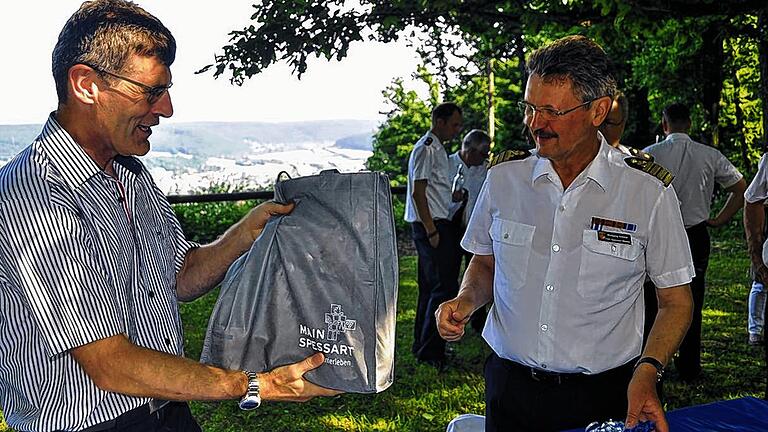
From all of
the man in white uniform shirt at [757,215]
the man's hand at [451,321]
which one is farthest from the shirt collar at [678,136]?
the man's hand at [451,321]

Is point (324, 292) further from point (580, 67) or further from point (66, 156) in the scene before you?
→ point (580, 67)

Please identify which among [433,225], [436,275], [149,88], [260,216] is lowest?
[436,275]

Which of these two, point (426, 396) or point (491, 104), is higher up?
point (491, 104)

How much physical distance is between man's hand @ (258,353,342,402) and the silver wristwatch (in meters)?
0.01

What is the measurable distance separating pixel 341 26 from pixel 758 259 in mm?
3160

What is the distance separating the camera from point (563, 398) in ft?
7.73

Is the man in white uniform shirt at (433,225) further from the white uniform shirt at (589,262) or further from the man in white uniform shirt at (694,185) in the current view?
the white uniform shirt at (589,262)

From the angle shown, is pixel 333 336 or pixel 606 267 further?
pixel 606 267

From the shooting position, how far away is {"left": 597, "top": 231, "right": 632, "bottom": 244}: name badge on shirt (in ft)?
7.50

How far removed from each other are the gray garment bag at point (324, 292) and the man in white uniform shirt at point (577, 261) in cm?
56

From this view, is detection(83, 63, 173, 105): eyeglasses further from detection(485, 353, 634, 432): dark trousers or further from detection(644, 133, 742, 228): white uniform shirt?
detection(644, 133, 742, 228): white uniform shirt

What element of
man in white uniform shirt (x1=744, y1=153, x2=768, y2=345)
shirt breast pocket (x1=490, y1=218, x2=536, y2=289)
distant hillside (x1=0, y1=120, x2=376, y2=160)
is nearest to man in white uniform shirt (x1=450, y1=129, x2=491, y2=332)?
man in white uniform shirt (x1=744, y1=153, x2=768, y2=345)

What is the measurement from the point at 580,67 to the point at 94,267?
142 centimetres

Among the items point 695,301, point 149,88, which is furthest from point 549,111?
point 695,301
